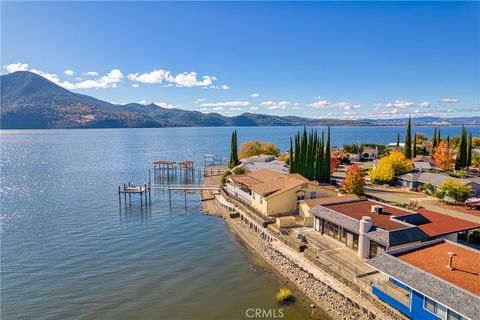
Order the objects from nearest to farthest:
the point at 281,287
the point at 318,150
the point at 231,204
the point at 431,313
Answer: the point at 431,313 < the point at 281,287 < the point at 231,204 < the point at 318,150

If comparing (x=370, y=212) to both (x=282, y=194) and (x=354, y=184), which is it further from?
(x=354, y=184)

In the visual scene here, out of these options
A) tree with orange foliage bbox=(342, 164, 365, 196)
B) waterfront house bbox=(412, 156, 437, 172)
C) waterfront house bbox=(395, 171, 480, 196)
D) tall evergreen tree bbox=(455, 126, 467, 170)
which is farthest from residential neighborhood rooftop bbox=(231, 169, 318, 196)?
tall evergreen tree bbox=(455, 126, 467, 170)

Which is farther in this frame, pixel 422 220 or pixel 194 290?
pixel 422 220

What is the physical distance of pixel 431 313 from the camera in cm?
1791

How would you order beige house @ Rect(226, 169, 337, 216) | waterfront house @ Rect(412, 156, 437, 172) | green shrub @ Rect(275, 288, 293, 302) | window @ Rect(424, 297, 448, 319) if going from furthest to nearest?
waterfront house @ Rect(412, 156, 437, 172)
beige house @ Rect(226, 169, 337, 216)
green shrub @ Rect(275, 288, 293, 302)
window @ Rect(424, 297, 448, 319)

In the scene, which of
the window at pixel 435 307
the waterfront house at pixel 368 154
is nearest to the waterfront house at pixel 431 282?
the window at pixel 435 307

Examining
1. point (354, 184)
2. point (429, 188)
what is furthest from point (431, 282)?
point (429, 188)

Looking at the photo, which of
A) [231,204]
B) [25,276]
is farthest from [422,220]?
[25,276]

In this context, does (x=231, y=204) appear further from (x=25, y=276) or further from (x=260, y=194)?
(x=25, y=276)

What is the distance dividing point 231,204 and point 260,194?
9.76m

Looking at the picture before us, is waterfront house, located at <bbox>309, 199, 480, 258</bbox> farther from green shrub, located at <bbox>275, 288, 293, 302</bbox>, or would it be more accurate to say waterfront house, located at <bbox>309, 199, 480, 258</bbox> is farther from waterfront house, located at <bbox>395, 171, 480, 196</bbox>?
waterfront house, located at <bbox>395, 171, 480, 196</bbox>

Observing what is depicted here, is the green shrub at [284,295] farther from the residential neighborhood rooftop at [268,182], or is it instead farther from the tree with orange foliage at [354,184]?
the tree with orange foliage at [354,184]

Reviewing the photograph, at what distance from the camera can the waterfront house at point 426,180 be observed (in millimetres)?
48531

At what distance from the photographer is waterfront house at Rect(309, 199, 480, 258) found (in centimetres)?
2583
